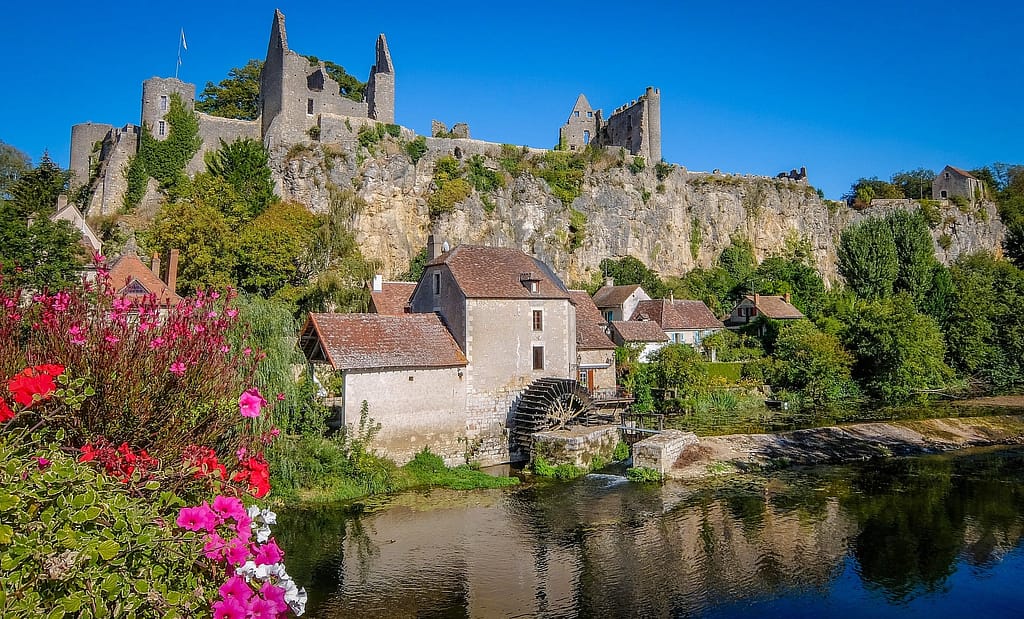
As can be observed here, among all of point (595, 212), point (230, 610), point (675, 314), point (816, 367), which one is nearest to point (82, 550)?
point (230, 610)

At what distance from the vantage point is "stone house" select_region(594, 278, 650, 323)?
4656 centimetres

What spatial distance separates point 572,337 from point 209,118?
103ft

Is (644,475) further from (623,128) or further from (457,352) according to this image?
(623,128)

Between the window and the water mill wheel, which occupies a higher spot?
the window

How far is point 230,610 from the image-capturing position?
3.72 meters

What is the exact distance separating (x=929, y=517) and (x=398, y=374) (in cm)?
1505

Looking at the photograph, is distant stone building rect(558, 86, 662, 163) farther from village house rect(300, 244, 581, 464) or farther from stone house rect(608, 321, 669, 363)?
village house rect(300, 244, 581, 464)

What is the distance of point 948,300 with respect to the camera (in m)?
48.9

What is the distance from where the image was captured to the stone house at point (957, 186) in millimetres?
74000

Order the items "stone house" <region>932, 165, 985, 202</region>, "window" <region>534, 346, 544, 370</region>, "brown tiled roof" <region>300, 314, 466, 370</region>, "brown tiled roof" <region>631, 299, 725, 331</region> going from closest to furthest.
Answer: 1. "brown tiled roof" <region>300, 314, 466, 370</region>
2. "window" <region>534, 346, 544, 370</region>
3. "brown tiled roof" <region>631, 299, 725, 331</region>
4. "stone house" <region>932, 165, 985, 202</region>

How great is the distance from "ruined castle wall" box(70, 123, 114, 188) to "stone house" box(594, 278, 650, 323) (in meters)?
35.7

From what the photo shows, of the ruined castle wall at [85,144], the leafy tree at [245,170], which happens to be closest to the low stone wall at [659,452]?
the leafy tree at [245,170]

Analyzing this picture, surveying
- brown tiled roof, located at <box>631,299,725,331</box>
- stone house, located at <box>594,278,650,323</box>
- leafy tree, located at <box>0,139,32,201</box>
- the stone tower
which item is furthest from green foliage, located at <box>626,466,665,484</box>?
leafy tree, located at <box>0,139,32,201</box>

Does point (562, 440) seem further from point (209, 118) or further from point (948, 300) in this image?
point (948, 300)
